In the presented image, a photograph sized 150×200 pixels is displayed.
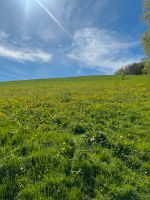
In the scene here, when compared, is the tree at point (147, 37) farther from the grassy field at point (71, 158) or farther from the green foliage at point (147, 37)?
the grassy field at point (71, 158)

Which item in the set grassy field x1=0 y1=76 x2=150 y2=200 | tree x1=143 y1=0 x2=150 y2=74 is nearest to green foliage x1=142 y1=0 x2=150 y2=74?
tree x1=143 y1=0 x2=150 y2=74

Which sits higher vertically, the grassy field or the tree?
the tree

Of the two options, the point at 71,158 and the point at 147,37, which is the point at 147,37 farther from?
the point at 71,158

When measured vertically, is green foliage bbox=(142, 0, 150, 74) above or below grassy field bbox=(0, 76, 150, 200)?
above

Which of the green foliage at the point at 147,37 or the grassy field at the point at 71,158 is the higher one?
the green foliage at the point at 147,37

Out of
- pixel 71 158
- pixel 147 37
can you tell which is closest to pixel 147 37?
pixel 147 37

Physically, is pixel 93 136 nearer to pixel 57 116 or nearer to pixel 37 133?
pixel 37 133

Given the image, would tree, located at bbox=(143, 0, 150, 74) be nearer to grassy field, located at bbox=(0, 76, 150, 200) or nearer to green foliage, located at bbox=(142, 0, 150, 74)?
green foliage, located at bbox=(142, 0, 150, 74)

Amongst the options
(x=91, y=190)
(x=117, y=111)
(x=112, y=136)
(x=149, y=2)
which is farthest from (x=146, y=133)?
(x=149, y=2)

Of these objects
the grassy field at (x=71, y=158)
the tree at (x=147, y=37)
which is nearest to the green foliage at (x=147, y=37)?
the tree at (x=147, y=37)

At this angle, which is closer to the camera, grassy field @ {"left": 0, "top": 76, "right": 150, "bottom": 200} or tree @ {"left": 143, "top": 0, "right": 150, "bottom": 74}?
grassy field @ {"left": 0, "top": 76, "right": 150, "bottom": 200}

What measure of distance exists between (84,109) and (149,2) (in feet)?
102

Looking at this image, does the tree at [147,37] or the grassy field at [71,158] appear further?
the tree at [147,37]

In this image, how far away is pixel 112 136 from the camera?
11398 mm
